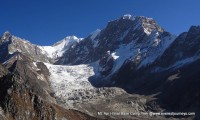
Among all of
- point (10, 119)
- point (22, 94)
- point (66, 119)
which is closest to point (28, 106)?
point (22, 94)

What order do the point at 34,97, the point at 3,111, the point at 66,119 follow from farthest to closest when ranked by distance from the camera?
the point at 66,119, the point at 34,97, the point at 3,111

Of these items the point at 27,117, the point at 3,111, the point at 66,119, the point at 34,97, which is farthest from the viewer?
the point at 66,119

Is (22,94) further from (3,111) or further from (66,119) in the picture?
(66,119)

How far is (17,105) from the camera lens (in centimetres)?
14712

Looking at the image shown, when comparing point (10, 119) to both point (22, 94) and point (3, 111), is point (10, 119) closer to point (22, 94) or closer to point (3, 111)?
point (3, 111)

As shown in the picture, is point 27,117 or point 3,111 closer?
point 3,111

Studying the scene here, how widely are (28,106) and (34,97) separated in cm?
705

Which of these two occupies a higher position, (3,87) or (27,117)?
(3,87)

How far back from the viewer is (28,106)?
→ 154250 millimetres

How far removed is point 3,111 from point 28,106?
15455mm

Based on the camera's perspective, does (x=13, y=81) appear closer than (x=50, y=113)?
Yes

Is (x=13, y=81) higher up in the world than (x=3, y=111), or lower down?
higher up

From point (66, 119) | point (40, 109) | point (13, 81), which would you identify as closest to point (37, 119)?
point (40, 109)

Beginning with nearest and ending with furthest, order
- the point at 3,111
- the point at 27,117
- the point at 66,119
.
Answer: the point at 3,111 < the point at 27,117 < the point at 66,119
